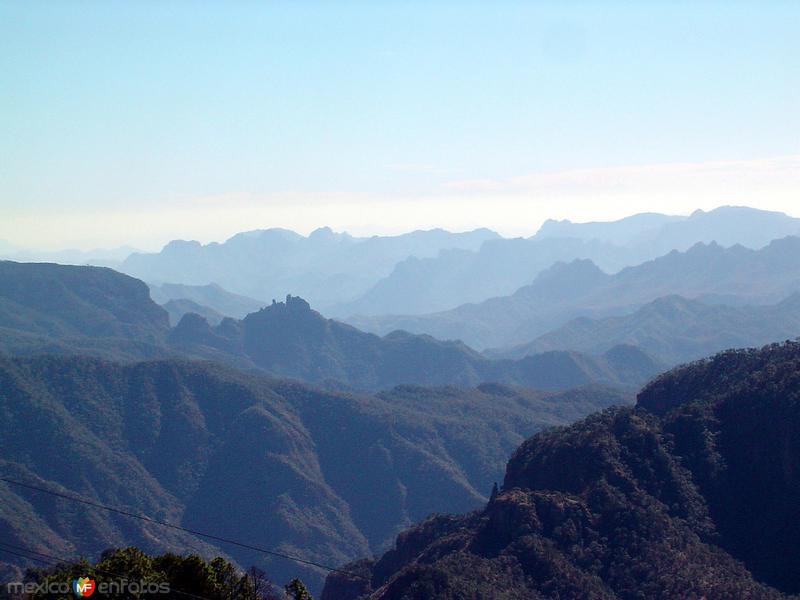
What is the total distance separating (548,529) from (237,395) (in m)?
110

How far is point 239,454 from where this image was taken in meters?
151

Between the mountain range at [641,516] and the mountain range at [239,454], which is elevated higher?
the mountain range at [641,516]

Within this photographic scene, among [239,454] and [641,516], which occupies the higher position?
[641,516]

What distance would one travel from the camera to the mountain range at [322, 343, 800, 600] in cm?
5803

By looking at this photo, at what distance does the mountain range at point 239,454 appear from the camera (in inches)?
5005

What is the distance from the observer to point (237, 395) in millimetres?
165375

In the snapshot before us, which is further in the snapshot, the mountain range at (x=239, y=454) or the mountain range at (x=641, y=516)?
the mountain range at (x=239, y=454)

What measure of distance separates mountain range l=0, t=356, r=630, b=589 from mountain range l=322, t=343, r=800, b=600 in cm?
5255

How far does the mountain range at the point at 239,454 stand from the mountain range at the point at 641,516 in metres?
52.5

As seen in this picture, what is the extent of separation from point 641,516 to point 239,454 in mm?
98090

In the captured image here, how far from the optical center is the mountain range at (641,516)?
190ft

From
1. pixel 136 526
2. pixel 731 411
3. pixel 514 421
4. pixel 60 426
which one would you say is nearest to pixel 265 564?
pixel 136 526

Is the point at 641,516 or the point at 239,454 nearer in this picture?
the point at 641,516

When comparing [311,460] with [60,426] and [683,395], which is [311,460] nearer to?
[60,426]
